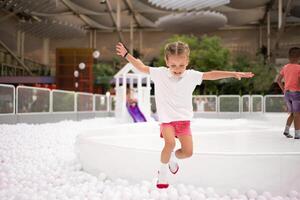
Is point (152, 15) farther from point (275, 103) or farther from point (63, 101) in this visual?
point (63, 101)

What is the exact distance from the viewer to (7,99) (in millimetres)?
8688

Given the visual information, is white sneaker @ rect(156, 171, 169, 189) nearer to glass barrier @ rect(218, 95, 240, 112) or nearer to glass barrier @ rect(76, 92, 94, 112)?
glass barrier @ rect(76, 92, 94, 112)

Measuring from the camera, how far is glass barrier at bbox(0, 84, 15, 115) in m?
→ 8.41

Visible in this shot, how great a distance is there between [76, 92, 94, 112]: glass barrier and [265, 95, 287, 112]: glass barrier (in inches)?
271

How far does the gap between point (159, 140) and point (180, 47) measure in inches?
123

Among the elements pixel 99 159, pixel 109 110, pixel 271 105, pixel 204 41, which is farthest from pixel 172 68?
pixel 204 41

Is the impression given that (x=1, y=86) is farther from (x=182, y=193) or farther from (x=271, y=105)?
(x=271, y=105)

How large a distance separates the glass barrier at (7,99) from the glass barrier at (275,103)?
9.88 meters

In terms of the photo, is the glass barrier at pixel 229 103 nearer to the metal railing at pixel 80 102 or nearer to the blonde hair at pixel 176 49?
the metal railing at pixel 80 102

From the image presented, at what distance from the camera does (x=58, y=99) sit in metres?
11.4

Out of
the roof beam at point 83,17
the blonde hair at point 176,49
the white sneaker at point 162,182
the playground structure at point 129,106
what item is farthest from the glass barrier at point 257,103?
the roof beam at point 83,17

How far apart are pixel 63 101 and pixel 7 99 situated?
3258 millimetres

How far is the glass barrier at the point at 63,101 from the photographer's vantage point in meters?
11.2

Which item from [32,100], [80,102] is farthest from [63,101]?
[32,100]
